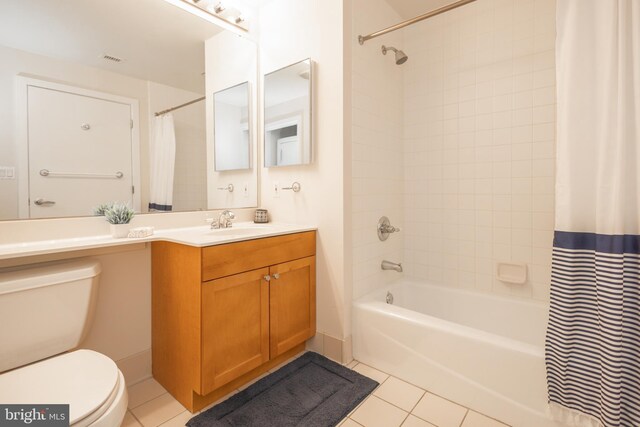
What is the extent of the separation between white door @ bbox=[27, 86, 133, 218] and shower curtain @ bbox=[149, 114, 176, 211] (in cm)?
12

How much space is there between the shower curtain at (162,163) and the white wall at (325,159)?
748 mm

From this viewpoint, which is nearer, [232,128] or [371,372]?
[371,372]

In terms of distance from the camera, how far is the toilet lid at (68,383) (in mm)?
915

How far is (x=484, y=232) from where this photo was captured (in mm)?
2209

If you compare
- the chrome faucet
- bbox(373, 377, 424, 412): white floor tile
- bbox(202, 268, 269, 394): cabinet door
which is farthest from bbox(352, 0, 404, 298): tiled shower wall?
the chrome faucet

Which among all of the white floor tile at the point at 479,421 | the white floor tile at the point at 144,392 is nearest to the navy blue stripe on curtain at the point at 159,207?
the white floor tile at the point at 144,392

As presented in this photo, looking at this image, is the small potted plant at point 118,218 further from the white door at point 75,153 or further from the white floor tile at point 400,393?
the white floor tile at point 400,393

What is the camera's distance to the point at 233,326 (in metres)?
1.56

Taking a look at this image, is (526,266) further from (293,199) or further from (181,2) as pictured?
(181,2)

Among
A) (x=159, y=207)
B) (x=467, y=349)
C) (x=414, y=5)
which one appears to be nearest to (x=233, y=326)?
(x=159, y=207)

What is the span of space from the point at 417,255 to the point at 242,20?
2.23m

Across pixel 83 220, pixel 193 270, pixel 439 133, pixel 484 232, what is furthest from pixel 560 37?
pixel 83 220

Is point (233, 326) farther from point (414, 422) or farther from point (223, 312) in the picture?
point (414, 422)

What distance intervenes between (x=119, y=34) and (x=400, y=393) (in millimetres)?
2442
